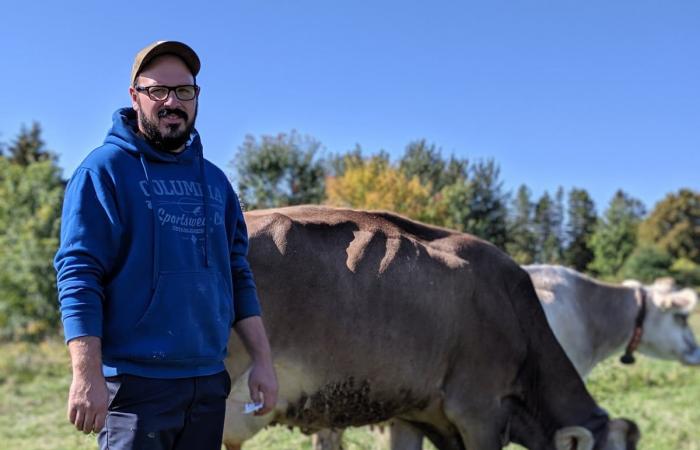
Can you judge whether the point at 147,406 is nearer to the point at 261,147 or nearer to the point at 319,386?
the point at 319,386

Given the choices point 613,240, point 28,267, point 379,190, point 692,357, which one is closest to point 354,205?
point 379,190

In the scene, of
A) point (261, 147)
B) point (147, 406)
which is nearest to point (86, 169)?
point (147, 406)

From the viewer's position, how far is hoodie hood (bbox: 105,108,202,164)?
2619 mm

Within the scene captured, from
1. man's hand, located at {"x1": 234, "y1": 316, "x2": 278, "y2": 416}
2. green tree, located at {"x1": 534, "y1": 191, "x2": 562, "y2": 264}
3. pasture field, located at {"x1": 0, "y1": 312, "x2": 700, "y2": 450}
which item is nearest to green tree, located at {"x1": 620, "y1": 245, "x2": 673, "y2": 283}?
green tree, located at {"x1": 534, "y1": 191, "x2": 562, "y2": 264}

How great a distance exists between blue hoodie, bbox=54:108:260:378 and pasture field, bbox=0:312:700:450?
16.5 feet

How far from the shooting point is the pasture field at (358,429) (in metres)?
7.72

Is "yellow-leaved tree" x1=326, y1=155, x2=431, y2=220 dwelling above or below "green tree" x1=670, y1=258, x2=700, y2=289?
above

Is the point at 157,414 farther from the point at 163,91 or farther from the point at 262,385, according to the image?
the point at 163,91

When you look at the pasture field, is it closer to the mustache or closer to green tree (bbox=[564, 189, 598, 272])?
the mustache

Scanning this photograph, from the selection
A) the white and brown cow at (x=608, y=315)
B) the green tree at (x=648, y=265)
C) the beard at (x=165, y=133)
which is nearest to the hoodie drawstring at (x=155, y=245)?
the beard at (x=165, y=133)

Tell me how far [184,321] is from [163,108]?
2.60 ft

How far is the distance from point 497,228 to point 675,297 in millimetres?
24818

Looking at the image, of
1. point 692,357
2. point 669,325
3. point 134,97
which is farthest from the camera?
point 692,357

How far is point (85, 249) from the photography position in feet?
7.80
